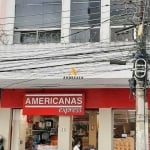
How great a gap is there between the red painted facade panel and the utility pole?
555 cm

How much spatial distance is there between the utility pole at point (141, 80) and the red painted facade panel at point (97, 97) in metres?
5.55

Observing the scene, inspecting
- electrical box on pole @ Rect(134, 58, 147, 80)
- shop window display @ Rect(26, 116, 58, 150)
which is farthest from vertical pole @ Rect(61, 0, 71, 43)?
electrical box on pole @ Rect(134, 58, 147, 80)

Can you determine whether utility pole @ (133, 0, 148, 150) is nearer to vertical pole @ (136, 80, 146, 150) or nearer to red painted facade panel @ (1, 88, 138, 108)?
vertical pole @ (136, 80, 146, 150)

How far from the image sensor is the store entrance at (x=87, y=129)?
63.6 feet

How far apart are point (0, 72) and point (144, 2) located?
6.67 metres

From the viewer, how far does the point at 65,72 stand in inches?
677

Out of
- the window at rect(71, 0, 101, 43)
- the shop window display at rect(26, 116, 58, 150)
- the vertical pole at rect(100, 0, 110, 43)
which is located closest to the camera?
the vertical pole at rect(100, 0, 110, 43)

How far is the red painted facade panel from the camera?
18.7m

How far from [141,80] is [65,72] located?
189 inches

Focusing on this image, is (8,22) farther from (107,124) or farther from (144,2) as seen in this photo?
(144,2)

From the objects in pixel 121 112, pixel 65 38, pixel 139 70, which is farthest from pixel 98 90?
pixel 139 70

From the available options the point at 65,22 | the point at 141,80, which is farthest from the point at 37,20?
the point at 141,80

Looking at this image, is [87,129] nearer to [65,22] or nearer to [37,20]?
[65,22]

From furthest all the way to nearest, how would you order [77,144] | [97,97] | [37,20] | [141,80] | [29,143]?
[29,143] → [77,144] → [97,97] → [37,20] → [141,80]
